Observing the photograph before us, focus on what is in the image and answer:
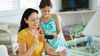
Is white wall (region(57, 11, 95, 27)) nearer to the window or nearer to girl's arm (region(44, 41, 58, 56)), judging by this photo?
the window

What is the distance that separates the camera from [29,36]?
2012mm

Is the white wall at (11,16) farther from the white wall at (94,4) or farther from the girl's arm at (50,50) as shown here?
the girl's arm at (50,50)

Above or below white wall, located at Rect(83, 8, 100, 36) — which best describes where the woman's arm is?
below

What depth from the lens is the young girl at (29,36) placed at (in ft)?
6.35

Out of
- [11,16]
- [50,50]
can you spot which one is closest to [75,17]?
[11,16]

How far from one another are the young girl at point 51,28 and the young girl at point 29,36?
1.00 ft

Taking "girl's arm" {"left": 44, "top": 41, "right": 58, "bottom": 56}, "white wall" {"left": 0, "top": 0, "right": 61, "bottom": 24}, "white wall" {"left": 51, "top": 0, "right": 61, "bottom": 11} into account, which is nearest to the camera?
"girl's arm" {"left": 44, "top": 41, "right": 58, "bottom": 56}

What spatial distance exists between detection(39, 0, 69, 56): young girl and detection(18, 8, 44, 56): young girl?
306mm

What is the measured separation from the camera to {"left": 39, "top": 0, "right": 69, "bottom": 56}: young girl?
239 cm

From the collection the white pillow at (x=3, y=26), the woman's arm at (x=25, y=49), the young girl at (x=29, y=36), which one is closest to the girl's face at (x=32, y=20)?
the young girl at (x=29, y=36)

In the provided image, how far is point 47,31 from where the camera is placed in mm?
2787

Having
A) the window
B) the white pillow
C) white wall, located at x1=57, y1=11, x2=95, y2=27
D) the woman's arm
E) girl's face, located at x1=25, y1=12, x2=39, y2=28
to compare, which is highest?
girl's face, located at x1=25, y1=12, x2=39, y2=28

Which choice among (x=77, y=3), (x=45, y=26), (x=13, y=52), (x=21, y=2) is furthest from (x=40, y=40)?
(x=77, y=3)

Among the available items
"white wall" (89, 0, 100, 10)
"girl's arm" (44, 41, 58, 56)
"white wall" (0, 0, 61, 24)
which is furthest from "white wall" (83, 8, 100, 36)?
"white wall" (89, 0, 100, 10)
